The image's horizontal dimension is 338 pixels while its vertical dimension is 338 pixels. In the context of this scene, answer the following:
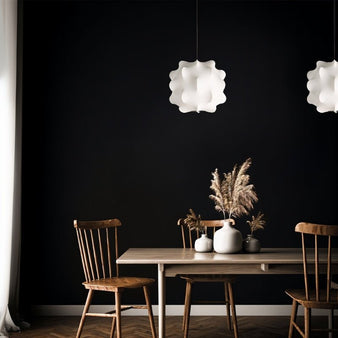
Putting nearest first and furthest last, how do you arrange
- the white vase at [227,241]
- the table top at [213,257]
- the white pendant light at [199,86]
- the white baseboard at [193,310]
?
the table top at [213,257]
the white pendant light at [199,86]
the white vase at [227,241]
the white baseboard at [193,310]

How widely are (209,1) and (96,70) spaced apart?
1.18m

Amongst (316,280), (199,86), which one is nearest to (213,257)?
(316,280)

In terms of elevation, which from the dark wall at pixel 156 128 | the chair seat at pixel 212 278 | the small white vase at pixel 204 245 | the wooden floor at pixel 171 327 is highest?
the dark wall at pixel 156 128

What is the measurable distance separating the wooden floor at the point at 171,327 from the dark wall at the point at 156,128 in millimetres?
239

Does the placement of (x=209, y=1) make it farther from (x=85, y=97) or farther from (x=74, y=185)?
(x=74, y=185)

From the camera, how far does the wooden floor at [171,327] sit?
380 cm

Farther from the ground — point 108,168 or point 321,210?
point 108,168

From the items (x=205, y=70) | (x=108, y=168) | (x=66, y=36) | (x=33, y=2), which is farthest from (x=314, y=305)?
(x=33, y=2)

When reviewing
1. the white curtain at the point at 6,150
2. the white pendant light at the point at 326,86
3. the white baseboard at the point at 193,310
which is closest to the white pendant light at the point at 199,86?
the white pendant light at the point at 326,86

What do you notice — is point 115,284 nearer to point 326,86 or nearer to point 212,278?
point 212,278

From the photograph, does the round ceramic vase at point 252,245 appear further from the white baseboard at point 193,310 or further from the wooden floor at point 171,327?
the white baseboard at point 193,310

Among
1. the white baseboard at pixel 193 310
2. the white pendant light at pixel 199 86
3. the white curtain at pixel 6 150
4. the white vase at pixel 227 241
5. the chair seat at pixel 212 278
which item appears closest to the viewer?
the white pendant light at pixel 199 86

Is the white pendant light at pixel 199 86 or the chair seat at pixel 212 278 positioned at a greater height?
the white pendant light at pixel 199 86

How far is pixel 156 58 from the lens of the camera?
4.59 metres
